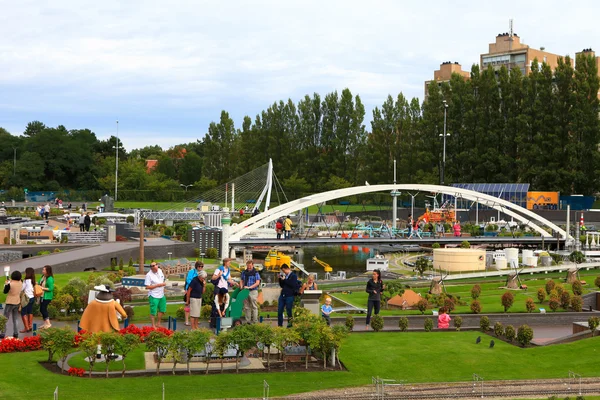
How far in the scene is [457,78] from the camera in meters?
83.2

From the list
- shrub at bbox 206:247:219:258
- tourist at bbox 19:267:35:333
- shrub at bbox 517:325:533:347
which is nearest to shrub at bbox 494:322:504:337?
shrub at bbox 517:325:533:347

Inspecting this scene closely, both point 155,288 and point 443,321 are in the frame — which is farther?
point 443,321

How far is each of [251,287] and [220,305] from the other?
3.34 feet

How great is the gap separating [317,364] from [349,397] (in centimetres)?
205

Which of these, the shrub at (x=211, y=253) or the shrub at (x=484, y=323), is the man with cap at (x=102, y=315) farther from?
the shrub at (x=211, y=253)

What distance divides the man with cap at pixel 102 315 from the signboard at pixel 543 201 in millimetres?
62509

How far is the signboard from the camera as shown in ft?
238

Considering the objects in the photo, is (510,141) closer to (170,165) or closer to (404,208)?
(404,208)

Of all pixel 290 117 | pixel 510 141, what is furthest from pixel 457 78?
pixel 290 117

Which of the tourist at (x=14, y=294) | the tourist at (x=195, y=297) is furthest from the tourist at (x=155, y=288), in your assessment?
the tourist at (x=14, y=294)

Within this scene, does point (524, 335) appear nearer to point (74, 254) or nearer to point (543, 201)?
point (74, 254)

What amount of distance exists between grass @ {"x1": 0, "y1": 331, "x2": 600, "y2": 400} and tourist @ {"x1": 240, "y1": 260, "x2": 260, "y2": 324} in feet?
8.05

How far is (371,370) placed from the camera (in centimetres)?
1570

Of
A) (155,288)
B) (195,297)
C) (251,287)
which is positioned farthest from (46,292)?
(251,287)
